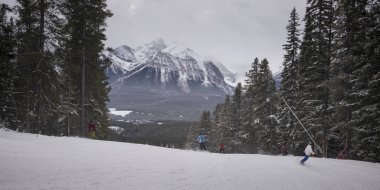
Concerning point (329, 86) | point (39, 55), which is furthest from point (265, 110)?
point (39, 55)

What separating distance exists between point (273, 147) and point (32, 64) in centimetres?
2889

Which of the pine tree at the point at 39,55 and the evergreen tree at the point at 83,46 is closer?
the pine tree at the point at 39,55

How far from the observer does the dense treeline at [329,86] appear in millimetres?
19141

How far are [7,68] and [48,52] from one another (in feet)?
15.2

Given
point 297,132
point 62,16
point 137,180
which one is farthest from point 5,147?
point 297,132

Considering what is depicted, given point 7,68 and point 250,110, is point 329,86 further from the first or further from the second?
point 7,68

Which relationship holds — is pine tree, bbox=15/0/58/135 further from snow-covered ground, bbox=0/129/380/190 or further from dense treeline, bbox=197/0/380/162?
dense treeline, bbox=197/0/380/162

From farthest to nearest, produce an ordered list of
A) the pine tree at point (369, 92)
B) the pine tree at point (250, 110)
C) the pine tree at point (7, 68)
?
the pine tree at point (250, 110) < the pine tree at point (7, 68) < the pine tree at point (369, 92)

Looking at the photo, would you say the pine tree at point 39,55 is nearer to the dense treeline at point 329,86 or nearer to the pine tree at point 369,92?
the dense treeline at point 329,86

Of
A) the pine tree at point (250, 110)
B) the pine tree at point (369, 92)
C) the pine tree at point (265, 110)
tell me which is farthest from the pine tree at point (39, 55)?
the pine tree at point (250, 110)

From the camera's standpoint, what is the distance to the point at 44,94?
2064 cm

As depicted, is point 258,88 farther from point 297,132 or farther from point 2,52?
point 2,52

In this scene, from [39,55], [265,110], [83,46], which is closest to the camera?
[39,55]

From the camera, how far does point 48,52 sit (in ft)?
69.8
